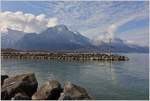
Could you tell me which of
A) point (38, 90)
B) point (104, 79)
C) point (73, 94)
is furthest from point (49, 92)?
point (104, 79)

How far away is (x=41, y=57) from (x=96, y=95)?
225 ft

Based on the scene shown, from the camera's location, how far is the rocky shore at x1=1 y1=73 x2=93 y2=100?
Answer: 49.9ft

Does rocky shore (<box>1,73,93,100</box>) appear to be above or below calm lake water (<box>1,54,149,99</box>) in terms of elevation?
above

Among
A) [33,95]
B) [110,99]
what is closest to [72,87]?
[33,95]

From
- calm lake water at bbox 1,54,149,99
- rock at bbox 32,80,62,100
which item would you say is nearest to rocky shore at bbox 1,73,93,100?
rock at bbox 32,80,62,100

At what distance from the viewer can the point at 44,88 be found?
16.2 metres

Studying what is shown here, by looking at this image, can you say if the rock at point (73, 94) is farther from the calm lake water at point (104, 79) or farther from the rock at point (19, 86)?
the calm lake water at point (104, 79)

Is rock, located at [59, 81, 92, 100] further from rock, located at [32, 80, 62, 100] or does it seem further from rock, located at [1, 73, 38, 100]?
rock, located at [1, 73, 38, 100]

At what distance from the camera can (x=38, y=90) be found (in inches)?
650

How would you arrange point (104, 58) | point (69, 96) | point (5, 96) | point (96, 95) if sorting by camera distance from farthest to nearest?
point (104, 58)
point (96, 95)
point (5, 96)
point (69, 96)

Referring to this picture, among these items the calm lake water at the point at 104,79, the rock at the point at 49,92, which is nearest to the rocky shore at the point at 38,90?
the rock at the point at 49,92

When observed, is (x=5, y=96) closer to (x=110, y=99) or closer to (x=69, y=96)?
(x=69, y=96)

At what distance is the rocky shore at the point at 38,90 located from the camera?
15.2m

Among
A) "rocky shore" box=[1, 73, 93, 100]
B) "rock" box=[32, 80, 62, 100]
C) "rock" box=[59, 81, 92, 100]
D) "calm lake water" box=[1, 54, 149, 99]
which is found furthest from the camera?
"calm lake water" box=[1, 54, 149, 99]
